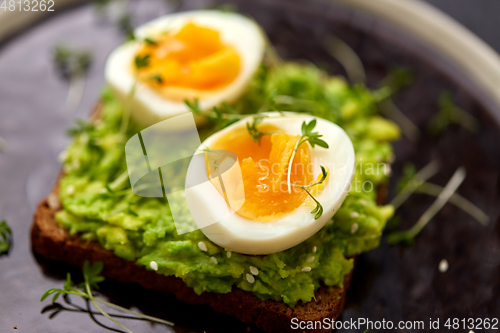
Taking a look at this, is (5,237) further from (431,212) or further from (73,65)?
(431,212)

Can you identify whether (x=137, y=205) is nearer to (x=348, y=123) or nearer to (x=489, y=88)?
(x=348, y=123)

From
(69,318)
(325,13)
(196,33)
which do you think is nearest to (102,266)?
(69,318)

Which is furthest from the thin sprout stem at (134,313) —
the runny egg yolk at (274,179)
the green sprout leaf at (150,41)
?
the green sprout leaf at (150,41)

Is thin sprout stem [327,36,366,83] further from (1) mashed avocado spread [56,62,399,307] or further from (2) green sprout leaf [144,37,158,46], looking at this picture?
(2) green sprout leaf [144,37,158,46]

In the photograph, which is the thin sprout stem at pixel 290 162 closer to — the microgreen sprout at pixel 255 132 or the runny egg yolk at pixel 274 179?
the runny egg yolk at pixel 274 179

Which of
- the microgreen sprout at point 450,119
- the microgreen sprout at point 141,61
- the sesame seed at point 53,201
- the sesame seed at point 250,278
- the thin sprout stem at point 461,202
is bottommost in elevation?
the thin sprout stem at point 461,202
